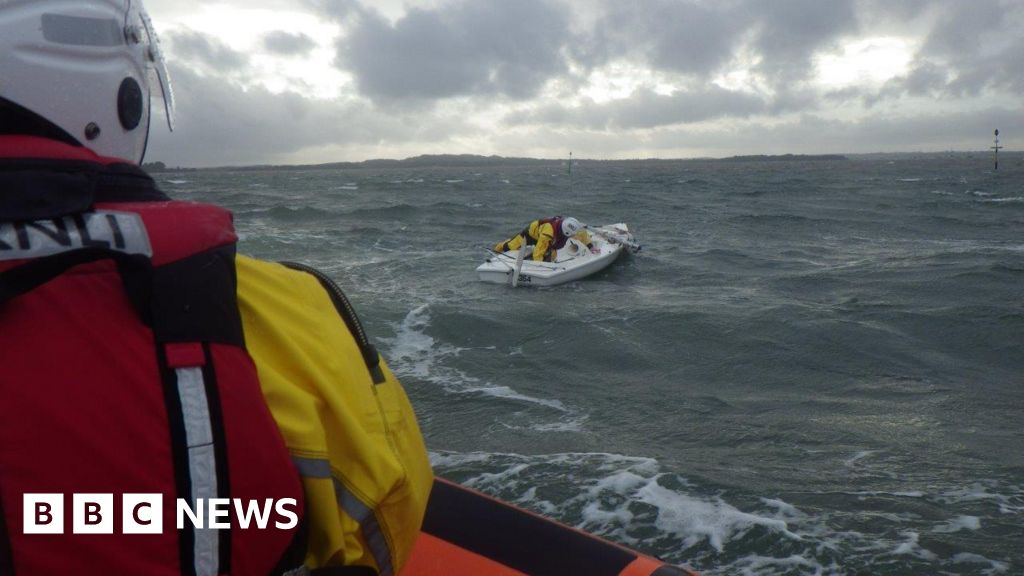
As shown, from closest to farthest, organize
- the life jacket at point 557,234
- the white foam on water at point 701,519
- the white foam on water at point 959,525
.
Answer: the white foam on water at point 701,519
the white foam on water at point 959,525
the life jacket at point 557,234

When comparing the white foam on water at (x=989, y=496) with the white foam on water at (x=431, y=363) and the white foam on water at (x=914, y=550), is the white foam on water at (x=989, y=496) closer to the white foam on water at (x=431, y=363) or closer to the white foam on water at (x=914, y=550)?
the white foam on water at (x=914, y=550)

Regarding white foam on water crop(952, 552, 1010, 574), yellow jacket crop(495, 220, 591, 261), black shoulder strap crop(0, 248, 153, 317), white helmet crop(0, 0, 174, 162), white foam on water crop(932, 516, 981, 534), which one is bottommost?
white foam on water crop(952, 552, 1010, 574)

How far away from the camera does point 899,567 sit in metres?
4.88

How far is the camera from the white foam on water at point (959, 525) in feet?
17.5

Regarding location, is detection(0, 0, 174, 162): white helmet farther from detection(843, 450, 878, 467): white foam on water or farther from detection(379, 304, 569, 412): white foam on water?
detection(379, 304, 569, 412): white foam on water

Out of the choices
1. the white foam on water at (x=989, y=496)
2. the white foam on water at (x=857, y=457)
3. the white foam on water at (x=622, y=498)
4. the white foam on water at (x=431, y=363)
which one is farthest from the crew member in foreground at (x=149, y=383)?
the white foam on water at (x=431, y=363)

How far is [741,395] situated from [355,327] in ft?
25.8

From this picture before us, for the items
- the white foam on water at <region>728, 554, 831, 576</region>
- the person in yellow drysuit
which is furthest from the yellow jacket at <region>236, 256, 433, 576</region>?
the person in yellow drysuit

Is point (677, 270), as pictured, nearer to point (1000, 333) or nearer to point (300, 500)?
point (1000, 333)

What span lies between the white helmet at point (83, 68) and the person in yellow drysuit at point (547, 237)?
14.7 metres

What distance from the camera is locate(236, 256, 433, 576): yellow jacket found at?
3.60 feet

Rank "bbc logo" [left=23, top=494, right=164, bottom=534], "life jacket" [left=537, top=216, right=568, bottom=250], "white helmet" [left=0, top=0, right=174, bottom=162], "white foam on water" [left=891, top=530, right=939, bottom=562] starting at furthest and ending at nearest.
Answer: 1. "life jacket" [left=537, top=216, right=568, bottom=250]
2. "white foam on water" [left=891, top=530, right=939, bottom=562]
3. "white helmet" [left=0, top=0, right=174, bottom=162]
4. "bbc logo" [left=23, top=494, right=164, bottom=534]

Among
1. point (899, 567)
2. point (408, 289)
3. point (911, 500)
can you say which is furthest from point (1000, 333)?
point (408, 289)

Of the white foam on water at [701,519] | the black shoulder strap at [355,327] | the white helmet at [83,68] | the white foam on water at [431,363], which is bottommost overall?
the white foam on water at [701,519]
